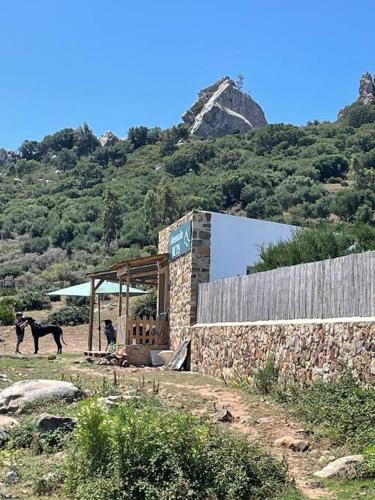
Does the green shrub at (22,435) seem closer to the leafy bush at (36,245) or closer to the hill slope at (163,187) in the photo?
the hill slope at (163,187)

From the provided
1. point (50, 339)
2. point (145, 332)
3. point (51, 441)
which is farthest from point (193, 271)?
point (50, 339)

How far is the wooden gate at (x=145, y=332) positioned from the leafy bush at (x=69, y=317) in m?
11.5

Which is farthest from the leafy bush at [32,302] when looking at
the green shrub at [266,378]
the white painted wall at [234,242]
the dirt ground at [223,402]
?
the green shrub at [266,378]

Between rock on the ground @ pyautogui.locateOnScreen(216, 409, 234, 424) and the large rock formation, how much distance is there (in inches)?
3102

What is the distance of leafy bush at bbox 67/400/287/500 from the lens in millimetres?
5656

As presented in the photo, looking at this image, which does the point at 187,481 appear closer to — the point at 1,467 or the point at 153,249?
the point at 1,467

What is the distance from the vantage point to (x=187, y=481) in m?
5.73

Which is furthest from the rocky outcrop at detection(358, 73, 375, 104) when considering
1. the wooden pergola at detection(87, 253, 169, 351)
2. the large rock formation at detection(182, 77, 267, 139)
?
the wooden pergola at detection(87, 253, 169, 351)

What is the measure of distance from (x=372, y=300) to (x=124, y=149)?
239ft

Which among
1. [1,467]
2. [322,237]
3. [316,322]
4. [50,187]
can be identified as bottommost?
[1,467]

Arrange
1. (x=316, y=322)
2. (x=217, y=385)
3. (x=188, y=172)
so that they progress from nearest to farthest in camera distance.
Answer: (x=316, y=322) < (x=217, y=385) < (x=188, y=172)

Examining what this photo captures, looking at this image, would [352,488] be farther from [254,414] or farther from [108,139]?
[108,139]

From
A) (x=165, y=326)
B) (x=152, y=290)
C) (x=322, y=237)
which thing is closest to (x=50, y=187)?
(x=152, y=290)

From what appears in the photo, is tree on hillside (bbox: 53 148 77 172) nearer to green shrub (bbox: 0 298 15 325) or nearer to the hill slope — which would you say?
the hill slope
